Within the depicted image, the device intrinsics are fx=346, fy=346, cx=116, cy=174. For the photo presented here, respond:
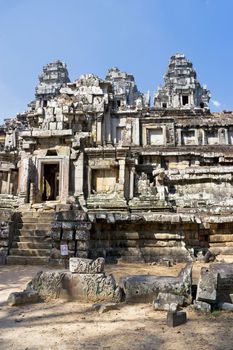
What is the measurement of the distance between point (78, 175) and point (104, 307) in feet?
30.5

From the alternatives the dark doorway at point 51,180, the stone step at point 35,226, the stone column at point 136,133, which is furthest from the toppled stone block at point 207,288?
the stone column at point 136,133

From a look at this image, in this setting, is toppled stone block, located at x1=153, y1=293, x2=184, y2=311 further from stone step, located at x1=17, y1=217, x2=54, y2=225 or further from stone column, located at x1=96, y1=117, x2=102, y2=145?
stone column, located at x1=96, y1=117, x2=102, y2=145

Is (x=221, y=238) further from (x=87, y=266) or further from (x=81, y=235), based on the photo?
(x=87, y=266)

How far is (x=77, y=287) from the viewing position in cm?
567

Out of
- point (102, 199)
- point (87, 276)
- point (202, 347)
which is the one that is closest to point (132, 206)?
point (102, 199)

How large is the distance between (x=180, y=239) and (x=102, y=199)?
180 inches

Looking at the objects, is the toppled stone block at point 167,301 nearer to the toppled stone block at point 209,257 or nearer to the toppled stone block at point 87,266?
the toppled stone block at point 87,266

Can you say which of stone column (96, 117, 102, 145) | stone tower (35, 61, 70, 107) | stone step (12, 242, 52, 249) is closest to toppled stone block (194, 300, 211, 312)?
stone step (12, 242, 52, 249)

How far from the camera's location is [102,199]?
1366cm

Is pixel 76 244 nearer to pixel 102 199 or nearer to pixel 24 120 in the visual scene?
pixel 102 199

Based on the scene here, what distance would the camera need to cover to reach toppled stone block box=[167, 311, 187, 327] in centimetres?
436

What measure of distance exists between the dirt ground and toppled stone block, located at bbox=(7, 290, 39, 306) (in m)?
0.12

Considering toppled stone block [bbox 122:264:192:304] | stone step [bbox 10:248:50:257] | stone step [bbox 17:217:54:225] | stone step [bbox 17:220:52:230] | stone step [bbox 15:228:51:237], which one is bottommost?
toppled stone block [bbox 122:264:192:304]

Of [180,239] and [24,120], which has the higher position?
[24,120]
